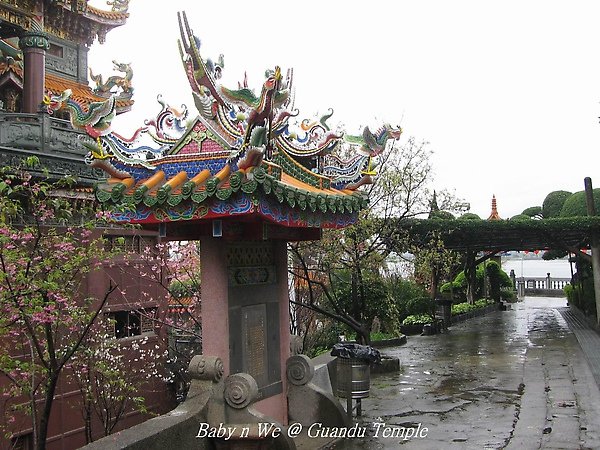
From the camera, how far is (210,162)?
679 centimetres

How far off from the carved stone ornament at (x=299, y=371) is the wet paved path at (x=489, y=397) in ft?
3.34

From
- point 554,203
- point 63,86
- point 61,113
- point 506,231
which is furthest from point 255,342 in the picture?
point 554,203

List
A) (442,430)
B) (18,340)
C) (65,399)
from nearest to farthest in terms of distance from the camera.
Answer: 1. (442,430)
2. (18,340)
3. (65,399)

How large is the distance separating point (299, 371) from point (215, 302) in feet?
5.84

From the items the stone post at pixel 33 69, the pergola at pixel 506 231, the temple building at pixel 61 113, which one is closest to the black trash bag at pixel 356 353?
the temple building at pixel 61 113

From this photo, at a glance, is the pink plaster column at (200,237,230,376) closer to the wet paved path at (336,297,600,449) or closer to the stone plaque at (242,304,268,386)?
the stone plaque at (242,304,268,386)

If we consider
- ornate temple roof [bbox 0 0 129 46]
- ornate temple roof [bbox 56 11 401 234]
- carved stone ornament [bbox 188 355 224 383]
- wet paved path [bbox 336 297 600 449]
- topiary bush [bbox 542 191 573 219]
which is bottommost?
wet paved path [bbox 336 297 600 449]

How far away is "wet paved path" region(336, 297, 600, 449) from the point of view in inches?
333

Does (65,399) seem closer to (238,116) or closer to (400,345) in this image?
(238,116)

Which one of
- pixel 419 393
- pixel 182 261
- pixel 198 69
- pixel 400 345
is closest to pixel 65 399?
pixel 182 261

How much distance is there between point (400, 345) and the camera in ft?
63.7

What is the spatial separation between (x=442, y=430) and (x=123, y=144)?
19.8 ft

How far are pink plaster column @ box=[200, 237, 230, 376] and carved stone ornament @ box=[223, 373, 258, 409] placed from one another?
0.35m

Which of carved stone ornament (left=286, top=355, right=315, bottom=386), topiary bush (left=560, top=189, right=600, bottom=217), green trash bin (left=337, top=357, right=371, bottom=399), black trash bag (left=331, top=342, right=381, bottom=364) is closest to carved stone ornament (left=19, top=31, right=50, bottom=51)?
black trash bag (left=331, top=342, right=381, bottom=364)
